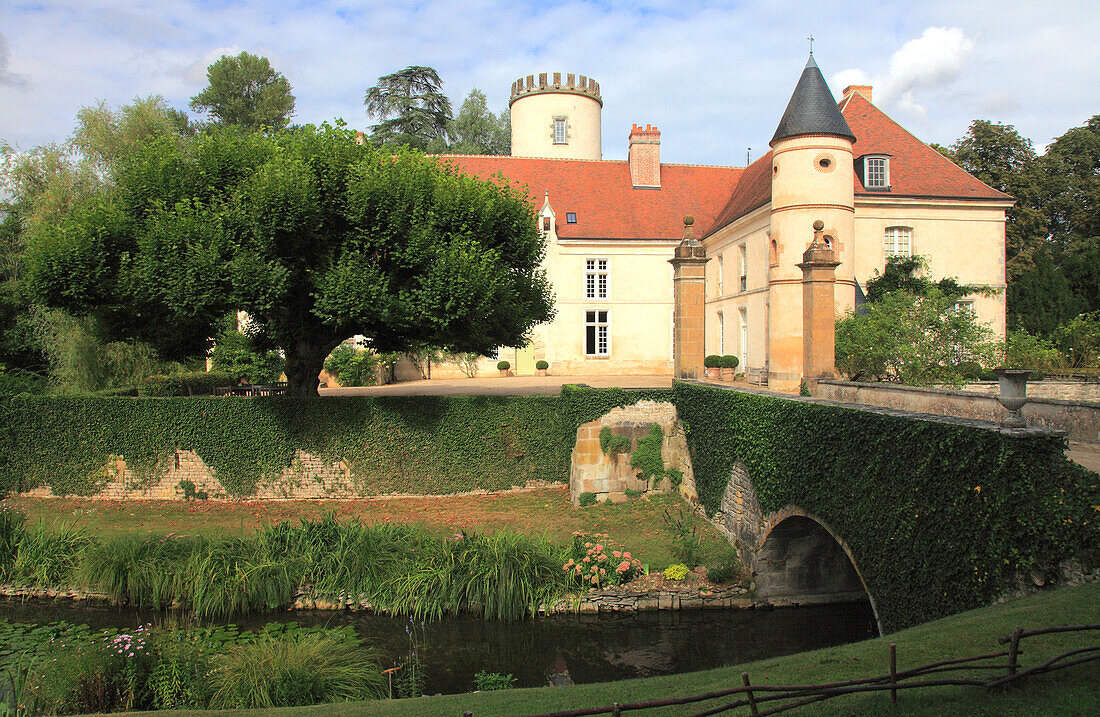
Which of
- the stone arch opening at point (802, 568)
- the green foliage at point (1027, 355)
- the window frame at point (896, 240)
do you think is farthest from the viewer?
the window frame at point (896, 240)

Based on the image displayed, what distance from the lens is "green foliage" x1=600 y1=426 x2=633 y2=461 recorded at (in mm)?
14250

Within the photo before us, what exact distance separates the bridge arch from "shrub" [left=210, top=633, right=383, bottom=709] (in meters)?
5.59

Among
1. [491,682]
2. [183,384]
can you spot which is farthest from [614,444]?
[183,384]

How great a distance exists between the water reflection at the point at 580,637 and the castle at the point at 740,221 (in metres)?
5.64

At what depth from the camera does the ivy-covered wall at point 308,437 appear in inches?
587

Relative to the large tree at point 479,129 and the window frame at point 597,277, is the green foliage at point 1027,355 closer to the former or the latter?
the window frame at point 597,277

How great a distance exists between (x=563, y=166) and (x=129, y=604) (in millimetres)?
26294

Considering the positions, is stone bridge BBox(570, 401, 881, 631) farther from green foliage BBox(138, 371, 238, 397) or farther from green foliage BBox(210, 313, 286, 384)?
green foliage BBox(210, 313, 286, 384)

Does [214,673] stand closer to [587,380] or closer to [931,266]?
[587,380]

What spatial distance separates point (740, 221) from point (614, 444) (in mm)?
13564

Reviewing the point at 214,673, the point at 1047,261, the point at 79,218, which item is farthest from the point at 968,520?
the point at 1047,261

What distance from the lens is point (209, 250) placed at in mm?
12289

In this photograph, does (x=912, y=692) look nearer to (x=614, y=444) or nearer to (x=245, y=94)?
(x=614, y=444)

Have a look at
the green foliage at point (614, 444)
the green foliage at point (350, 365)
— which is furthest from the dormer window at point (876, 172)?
the green foliage at point (350, 365)
